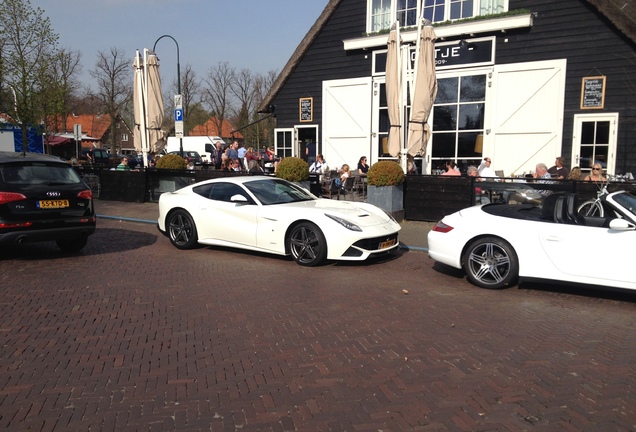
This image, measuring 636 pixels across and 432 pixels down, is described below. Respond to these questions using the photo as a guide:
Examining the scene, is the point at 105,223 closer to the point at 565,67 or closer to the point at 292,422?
the point at 292,422

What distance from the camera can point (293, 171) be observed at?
41.0 feet

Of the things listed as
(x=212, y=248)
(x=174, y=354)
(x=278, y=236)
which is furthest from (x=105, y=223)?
(x=174, y=354)

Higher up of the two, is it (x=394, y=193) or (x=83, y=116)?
(x=83, y=116)

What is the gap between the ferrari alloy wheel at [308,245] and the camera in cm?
802

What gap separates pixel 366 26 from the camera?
61.8ft

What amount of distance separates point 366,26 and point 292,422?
17.6 meters

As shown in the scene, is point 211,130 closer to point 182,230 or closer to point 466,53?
point 466,53

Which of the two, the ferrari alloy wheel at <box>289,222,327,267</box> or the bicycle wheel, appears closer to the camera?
the bicycle wheel

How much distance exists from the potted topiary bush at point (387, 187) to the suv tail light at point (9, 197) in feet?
22.5

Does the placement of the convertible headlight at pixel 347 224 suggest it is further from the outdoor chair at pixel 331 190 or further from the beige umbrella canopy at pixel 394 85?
the outdoor chair at pixel 331 190

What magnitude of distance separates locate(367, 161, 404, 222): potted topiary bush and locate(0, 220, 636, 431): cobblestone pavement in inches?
163

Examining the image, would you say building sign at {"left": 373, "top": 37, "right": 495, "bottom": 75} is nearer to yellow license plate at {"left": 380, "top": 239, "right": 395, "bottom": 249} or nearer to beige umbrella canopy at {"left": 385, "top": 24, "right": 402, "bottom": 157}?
beige umbrella canopy at {"left": 385, "top": 24, "right": 402, "bottom": 157}

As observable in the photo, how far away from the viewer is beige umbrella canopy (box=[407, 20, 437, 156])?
1211cm

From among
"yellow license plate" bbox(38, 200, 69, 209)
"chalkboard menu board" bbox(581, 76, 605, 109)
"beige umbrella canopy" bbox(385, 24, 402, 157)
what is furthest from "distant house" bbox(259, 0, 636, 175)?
"yellow license plate" bbox(38, 200, 69, 209)
